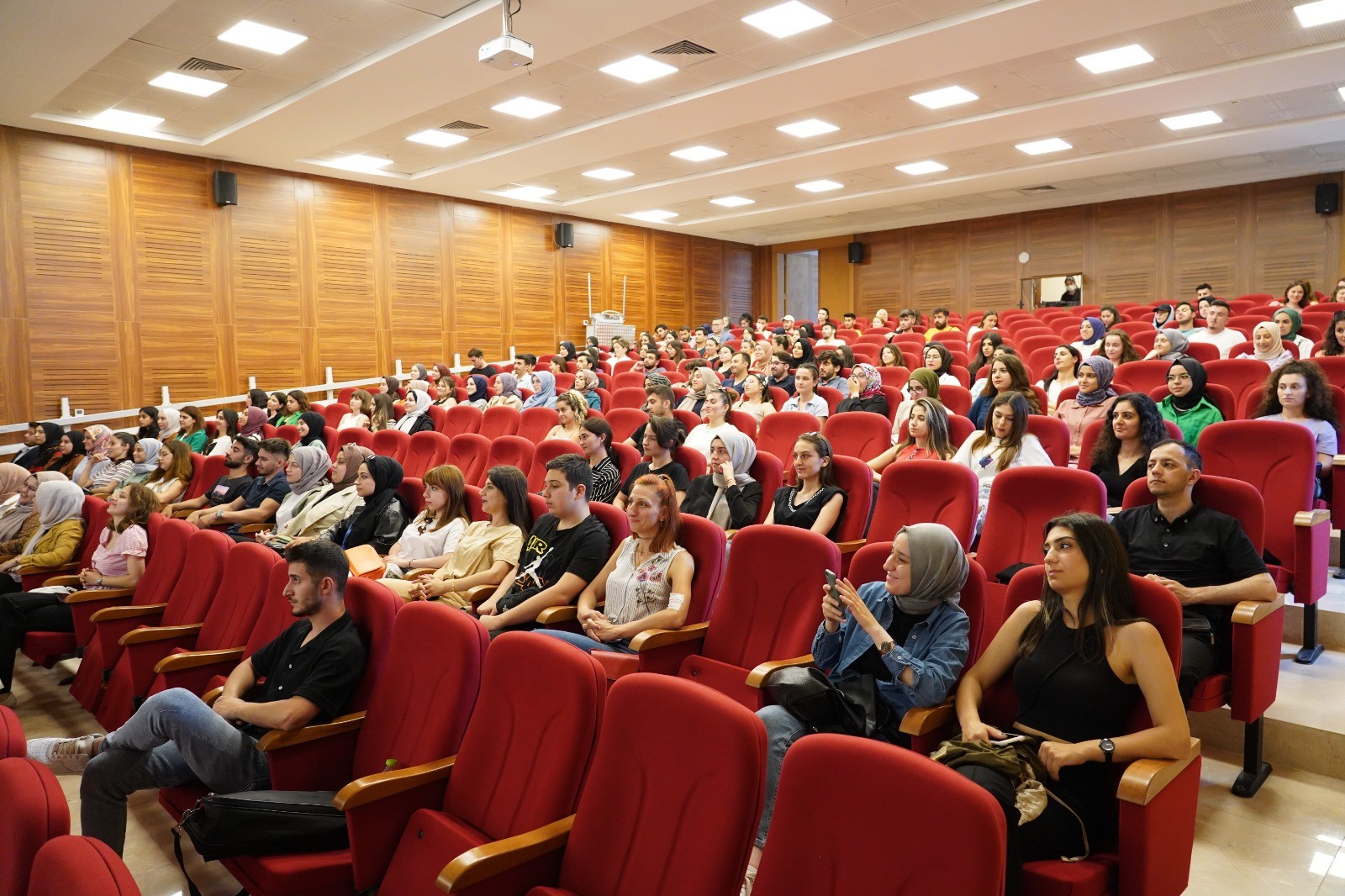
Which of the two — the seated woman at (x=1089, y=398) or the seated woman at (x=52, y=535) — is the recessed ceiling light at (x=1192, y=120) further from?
the seated woman at (x=52, y=535)

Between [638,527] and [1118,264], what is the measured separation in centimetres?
1115

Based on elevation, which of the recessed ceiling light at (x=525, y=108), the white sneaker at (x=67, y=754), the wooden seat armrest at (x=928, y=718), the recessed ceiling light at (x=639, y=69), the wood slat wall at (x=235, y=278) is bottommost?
the white sneaker at (x=67, y=754)

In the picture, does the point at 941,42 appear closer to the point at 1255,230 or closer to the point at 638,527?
the point at 638,527

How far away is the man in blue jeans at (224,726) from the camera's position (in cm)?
207

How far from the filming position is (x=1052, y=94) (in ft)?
23.5

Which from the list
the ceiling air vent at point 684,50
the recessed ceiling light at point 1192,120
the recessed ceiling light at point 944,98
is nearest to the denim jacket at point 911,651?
the ceiling air vent at point 684,50

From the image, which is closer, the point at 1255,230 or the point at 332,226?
the point at 332,226

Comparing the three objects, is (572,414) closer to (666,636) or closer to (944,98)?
(666,636)

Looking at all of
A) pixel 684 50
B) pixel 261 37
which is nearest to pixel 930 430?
pixel 684 50

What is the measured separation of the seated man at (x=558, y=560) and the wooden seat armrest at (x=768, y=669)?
90cm

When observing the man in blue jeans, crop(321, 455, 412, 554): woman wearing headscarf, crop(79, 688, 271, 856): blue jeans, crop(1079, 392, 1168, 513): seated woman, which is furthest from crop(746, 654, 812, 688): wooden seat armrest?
crop(321, 455, 412, 554): woman wearing headscarf

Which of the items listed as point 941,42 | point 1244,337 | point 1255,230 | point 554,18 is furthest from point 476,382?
point 1255,230

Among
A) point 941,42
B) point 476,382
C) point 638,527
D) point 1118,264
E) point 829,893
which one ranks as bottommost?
point 829,893

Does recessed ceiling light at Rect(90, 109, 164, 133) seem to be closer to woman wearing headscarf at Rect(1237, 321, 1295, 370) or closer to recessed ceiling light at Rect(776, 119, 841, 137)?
recessed ceiling light at Rect(776, 119, 841, 137)
